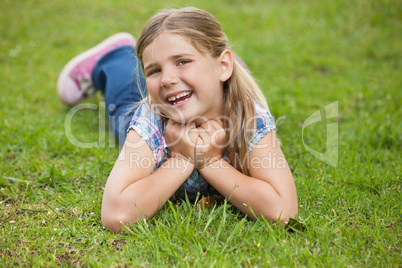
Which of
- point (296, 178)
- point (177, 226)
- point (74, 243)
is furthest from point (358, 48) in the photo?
point (74, 243)

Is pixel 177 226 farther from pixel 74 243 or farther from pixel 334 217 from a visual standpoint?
pixel 334 217

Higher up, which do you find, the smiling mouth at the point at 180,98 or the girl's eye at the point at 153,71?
the girl's eye at the point at 153,71

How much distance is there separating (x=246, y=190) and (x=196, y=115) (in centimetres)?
57

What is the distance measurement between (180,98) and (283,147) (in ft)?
4.65

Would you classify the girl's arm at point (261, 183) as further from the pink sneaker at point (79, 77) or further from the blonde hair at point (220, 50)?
the pink sneaker at point (79, 77)

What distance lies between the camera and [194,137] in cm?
242

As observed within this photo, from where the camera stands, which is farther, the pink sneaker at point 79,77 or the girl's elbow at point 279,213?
the pink sneaker at point 79,77

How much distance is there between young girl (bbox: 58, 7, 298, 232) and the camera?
2277 mm

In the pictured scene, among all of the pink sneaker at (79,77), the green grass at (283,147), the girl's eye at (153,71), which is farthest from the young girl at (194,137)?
the pink sneaker at (79,77)

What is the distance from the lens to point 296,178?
2.93 m

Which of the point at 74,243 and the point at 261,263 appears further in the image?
the point at 74,243

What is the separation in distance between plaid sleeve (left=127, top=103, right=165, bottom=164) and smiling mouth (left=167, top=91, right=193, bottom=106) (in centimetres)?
19

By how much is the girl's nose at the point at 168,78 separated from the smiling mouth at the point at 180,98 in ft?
0.30

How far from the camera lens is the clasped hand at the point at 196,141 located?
2.40m
